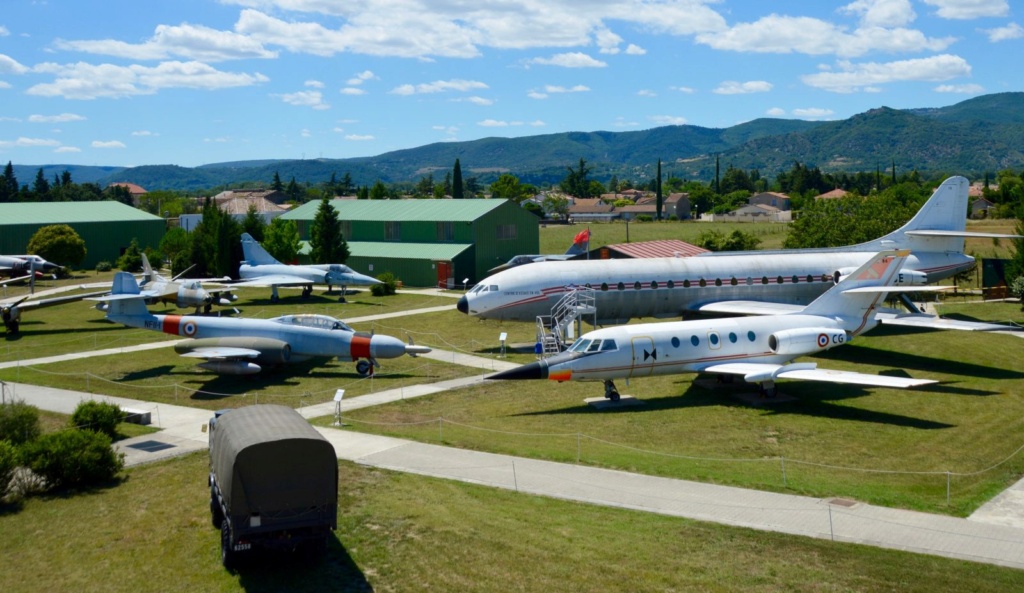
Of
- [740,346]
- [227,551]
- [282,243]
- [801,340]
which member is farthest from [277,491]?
[282,243]

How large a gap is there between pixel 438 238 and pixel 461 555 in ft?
175

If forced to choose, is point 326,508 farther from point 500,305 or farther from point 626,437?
point 500,305

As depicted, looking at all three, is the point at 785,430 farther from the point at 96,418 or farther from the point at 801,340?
the point at 96,418

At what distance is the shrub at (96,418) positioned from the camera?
23.9 metres

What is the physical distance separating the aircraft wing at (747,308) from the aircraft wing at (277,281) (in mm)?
28858

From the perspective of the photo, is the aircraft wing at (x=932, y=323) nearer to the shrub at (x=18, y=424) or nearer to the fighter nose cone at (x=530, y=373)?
the fighter nose cone at (x=530, y=373)

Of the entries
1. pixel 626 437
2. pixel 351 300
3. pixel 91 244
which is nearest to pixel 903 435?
pixel 626 437

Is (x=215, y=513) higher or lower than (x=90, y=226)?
lower

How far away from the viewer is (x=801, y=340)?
29438mm

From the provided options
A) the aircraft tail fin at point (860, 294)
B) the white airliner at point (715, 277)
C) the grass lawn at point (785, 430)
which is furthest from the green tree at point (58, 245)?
the aircraft tail fin at point (860, 294)

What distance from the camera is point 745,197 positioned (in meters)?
196

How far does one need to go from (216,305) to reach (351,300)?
28.0 feet

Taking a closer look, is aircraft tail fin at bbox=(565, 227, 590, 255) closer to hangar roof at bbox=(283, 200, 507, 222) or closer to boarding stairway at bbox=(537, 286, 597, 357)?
hangar roof at bbox=(283, 200, 507, 222)

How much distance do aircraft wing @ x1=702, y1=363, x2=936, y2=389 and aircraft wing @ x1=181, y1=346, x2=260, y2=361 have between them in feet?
55.3
